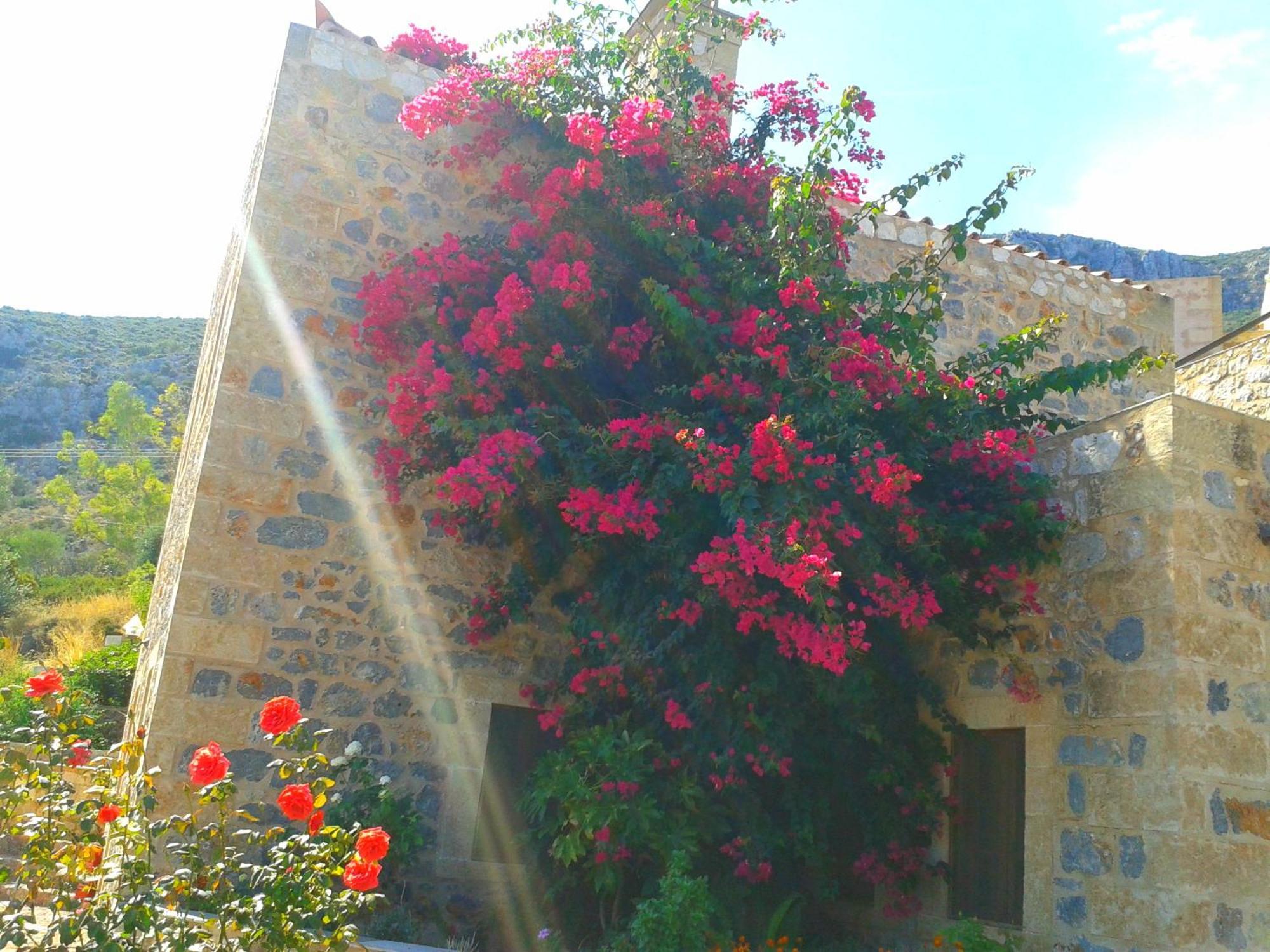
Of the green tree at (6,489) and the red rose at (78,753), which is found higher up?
the green tree at (6,489)

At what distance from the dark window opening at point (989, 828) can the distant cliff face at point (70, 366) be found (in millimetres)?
30428

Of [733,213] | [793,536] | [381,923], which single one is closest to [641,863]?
[381,923]

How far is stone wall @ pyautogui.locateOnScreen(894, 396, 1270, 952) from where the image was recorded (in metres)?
4.56

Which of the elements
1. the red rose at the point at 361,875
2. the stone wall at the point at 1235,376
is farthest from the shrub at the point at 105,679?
the stone wall at the point at 1235,376

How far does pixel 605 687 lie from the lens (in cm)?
550

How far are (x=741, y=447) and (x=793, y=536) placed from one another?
2.30 ft

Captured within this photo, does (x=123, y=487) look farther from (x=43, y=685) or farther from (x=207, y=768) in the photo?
(x=207, y=768)

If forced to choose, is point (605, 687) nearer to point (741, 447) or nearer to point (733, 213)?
point (741, 447)

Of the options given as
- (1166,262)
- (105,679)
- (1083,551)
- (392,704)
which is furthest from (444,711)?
(1166,262)

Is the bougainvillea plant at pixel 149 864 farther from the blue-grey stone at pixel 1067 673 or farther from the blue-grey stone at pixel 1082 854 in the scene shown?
the blue-grey stone at pixel 1067 673

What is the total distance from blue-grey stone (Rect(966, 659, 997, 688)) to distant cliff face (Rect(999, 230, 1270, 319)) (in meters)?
34.2

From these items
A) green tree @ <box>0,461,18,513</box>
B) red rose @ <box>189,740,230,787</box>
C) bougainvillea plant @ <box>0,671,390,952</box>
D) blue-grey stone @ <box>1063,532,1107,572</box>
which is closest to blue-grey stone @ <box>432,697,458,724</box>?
bougainvillea plant @ <box>0,671,390,952</box>

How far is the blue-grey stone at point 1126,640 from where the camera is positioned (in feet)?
16.0

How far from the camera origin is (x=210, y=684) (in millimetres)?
5582
